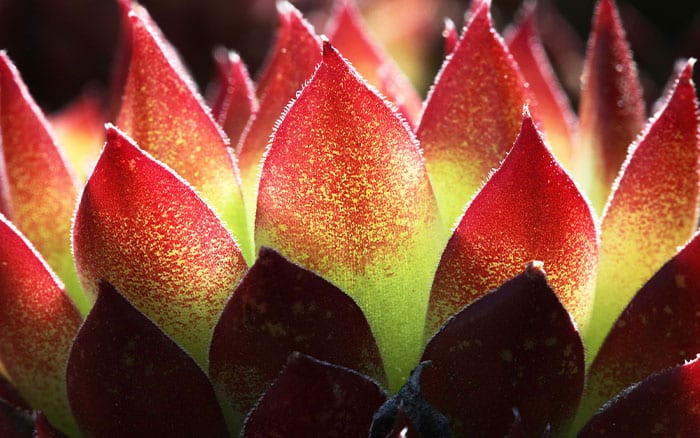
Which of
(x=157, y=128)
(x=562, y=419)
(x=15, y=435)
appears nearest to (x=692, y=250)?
(x=562, y=419)

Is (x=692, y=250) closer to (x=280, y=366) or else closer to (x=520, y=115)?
(x=520, y=115)

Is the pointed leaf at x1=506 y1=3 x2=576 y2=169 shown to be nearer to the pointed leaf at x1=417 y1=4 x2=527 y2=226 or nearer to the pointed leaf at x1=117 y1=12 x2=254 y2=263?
the pointed leaf at x1=417 y1=4 x2=527 y2=226

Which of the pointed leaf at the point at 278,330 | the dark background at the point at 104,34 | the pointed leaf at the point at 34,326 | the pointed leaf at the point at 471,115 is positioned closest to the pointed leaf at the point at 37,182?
the pointed leaf at the point at 34,326

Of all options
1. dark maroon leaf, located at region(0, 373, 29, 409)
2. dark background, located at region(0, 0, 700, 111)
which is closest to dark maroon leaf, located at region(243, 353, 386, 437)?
dark maroon leaf, located at region(0, 373, 29, 409)

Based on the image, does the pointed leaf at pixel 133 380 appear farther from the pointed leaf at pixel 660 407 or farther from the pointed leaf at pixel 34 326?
the pointed leaf at pixel 660 407

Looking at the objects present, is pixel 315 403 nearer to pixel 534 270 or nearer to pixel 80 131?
pixel 534 270

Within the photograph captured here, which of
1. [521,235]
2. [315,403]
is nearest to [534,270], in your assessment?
[521,235]
